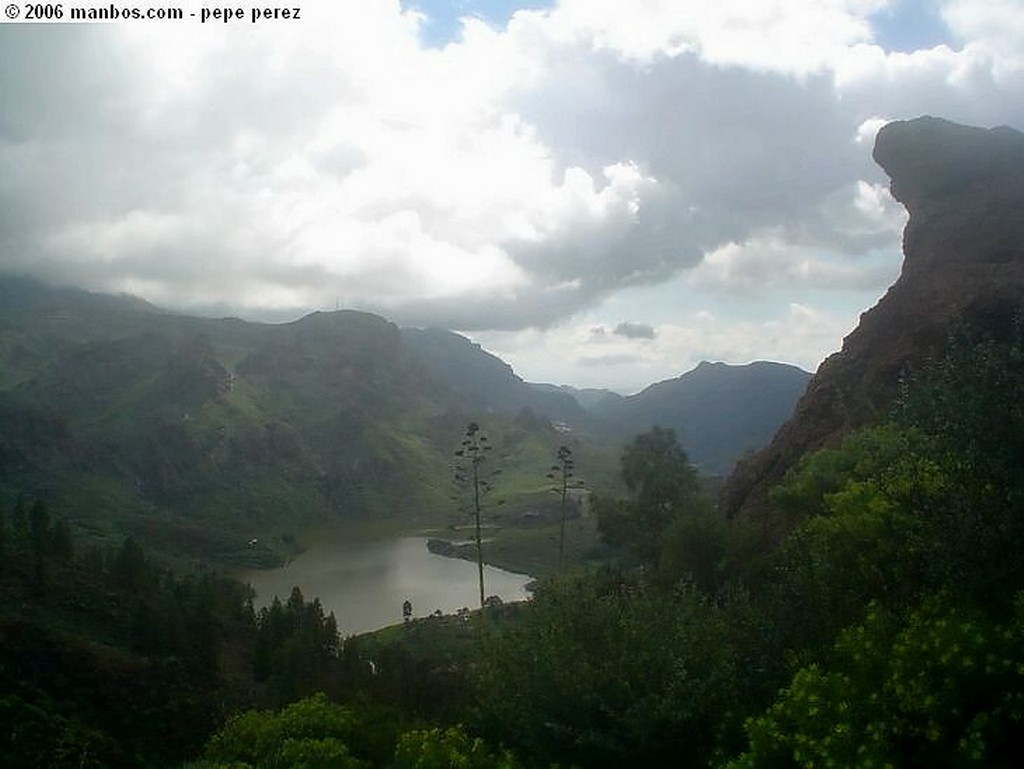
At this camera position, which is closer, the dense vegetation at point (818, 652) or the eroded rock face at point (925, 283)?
the dense vegetation at point (818, 652)

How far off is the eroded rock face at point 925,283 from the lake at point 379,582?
64.1 meters

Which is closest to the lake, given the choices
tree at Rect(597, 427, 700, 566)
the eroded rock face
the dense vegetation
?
tree at Rect(597, 427, 700, 566)

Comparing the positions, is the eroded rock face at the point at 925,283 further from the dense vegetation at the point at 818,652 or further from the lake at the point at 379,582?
the lake at the point at 379,582

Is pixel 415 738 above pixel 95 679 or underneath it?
above

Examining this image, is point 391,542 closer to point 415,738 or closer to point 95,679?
point 95,679

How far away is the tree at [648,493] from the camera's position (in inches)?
2287

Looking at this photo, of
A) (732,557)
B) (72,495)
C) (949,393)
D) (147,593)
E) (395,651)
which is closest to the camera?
(949,393)

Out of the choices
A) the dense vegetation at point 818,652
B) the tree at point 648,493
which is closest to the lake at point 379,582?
the tree at point 648,493

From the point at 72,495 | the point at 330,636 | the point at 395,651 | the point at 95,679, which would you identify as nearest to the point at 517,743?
the point at 95,679

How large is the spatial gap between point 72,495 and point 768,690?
201m

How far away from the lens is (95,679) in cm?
5344

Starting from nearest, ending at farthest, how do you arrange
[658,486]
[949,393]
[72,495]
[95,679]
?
[949,393] → [95,679] → [658,486] → [72,495]

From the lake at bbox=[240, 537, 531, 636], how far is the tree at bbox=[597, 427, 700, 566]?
1990 inches

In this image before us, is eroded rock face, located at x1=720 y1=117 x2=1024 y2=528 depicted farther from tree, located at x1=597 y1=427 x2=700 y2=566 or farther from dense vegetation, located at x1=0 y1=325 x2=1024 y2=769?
dense vegetation, located at x1=0 y1=325 x2=1024 y2=769
